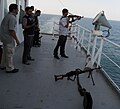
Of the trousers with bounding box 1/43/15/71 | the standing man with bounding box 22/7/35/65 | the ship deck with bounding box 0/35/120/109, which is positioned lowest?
the ship deck with bounding box 0/35/120/109

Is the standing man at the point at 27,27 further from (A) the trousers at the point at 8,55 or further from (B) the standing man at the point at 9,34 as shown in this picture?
(A) the trousers at the point at 8,55

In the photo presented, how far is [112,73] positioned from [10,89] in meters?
8.92

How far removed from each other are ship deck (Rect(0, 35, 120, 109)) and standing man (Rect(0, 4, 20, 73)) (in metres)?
0.26

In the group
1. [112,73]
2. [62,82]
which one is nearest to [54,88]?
[62,82]

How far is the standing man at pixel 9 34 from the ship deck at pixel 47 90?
0.87ft

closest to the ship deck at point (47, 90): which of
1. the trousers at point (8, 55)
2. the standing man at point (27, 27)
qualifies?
the trousers at point (8, 55)

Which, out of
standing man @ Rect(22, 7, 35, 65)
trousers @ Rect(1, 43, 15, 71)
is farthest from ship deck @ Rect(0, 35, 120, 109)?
standing man @ Rect(22, 7, 35, 65)

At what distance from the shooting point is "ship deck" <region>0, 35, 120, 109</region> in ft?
11.2

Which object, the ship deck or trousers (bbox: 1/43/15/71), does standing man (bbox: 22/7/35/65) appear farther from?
trousers (bbox: 1/43/15/71)

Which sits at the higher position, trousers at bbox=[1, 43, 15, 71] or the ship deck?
trousers at bbox=[1, 43, 15, 71]

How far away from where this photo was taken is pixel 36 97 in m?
3.62

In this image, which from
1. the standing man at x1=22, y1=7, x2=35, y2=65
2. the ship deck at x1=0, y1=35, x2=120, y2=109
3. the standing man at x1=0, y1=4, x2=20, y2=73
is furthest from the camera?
the standing man at x1=22, y1=7, x2=35, y2=65

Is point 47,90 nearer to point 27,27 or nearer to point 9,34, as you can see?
point 9,34

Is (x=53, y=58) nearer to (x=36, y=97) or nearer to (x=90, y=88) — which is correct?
(x=90, y=88)
